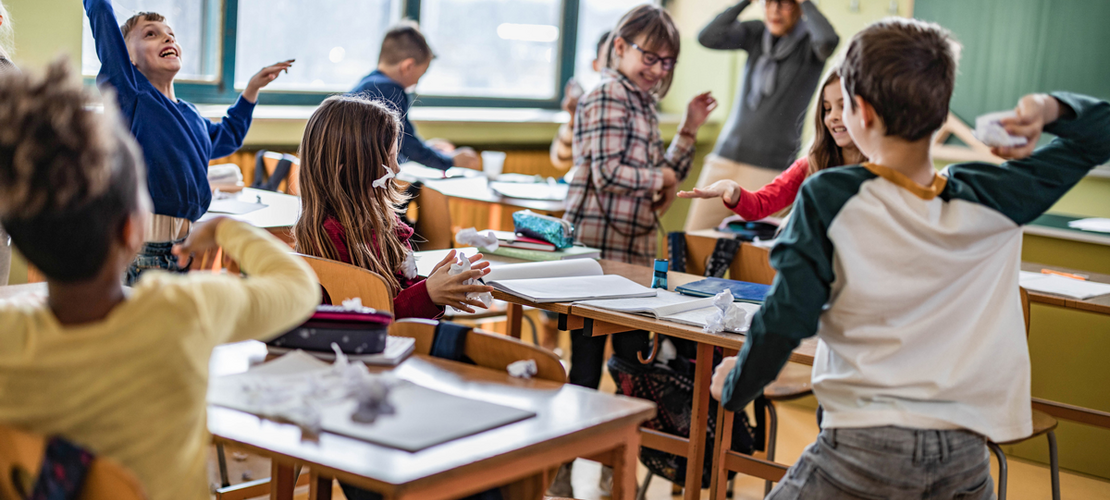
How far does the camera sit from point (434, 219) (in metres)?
3.41

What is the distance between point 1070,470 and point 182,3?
3952 mm

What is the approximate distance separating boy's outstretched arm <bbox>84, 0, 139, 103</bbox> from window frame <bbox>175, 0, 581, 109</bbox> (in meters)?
1.75

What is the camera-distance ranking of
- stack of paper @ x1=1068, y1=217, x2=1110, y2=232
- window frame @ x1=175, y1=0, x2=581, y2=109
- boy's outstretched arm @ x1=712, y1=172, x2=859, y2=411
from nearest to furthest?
1. boy's outstretched arm @ x1=712, y1=172, x2=859, y2=411
2. stack of paper @ x1=1068, y1=217, x2=1110, y2=232
3. window frame @ x1=175, y1=0, x2=581, y2=109

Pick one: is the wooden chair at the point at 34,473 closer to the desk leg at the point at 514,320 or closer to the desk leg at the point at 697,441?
the desk leg at the point at 697,441

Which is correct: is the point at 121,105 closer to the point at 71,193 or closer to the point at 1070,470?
the point at 71,193

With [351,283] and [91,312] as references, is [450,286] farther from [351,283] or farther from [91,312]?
[91,312]

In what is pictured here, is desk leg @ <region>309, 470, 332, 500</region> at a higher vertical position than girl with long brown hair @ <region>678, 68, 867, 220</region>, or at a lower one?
lower

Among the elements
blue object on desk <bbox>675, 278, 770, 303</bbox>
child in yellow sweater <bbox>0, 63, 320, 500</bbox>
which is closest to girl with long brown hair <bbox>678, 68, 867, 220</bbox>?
blue object on desk <bbox>675, 278, 770, 303</bbox>

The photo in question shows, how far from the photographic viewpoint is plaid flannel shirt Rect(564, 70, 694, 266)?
309 centimetres

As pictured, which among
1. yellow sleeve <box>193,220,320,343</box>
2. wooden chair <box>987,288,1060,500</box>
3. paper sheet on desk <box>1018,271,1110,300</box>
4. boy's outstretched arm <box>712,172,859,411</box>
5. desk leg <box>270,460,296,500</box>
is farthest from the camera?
paper sheet on desk <box>1018,271,1110,300</box>

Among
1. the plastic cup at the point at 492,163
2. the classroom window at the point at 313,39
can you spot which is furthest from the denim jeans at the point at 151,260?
the classroom window at the point at 313,39

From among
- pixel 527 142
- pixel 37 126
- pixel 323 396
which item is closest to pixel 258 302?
pixel 323 396

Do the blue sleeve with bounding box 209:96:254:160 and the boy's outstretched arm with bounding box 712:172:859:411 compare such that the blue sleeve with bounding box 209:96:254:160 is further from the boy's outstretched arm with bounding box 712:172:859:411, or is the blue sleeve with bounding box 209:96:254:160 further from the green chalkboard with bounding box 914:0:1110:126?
the green chalkboard with bounding box 914:0:1110:126

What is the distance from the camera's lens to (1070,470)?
11.1ft
